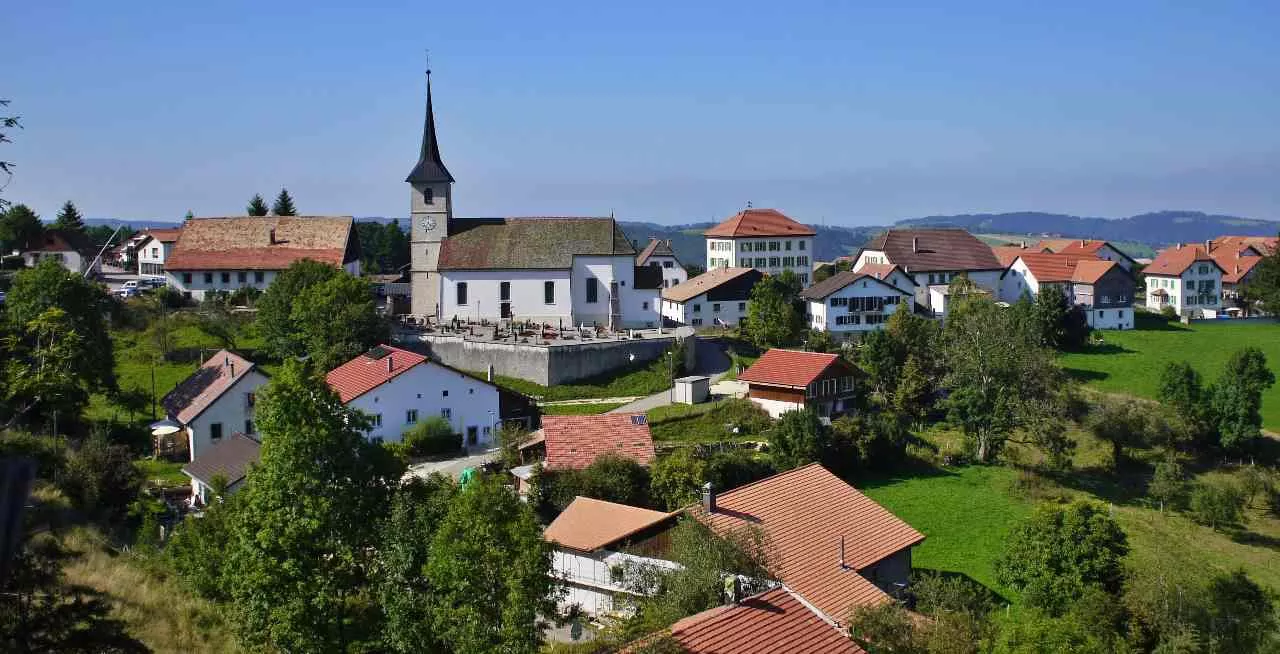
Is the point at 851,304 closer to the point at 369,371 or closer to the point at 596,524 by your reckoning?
the point at 369,371

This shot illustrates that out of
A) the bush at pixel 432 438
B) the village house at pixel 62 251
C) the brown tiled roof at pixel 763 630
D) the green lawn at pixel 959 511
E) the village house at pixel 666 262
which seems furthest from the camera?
the village house at pixel 666 262

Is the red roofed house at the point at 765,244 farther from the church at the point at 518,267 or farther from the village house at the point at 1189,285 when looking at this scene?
the church at the point at 518,267

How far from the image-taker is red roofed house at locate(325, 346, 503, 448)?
Answer: 3981cm

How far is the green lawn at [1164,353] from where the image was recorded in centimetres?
5353

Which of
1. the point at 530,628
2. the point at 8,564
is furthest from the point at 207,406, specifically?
the point at 8,564

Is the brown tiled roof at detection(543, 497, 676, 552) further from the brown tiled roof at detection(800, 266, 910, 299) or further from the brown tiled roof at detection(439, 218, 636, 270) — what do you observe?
the brown tiled roof at detection(800, 266, 910, 299)

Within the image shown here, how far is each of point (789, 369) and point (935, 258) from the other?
32.2m

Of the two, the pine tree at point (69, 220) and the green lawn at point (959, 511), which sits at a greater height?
the pine tree at point (69, 220)

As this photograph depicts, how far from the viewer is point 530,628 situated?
1834 centimetres

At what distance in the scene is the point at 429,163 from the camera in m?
56.4

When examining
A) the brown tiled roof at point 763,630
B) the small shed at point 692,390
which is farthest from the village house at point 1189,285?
the brown tiled roof at point 763,630

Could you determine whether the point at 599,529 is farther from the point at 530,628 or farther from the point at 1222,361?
the point at 1222,361

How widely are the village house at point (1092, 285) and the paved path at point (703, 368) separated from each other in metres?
21.6

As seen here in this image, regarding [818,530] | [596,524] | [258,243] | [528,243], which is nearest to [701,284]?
[528,243]
